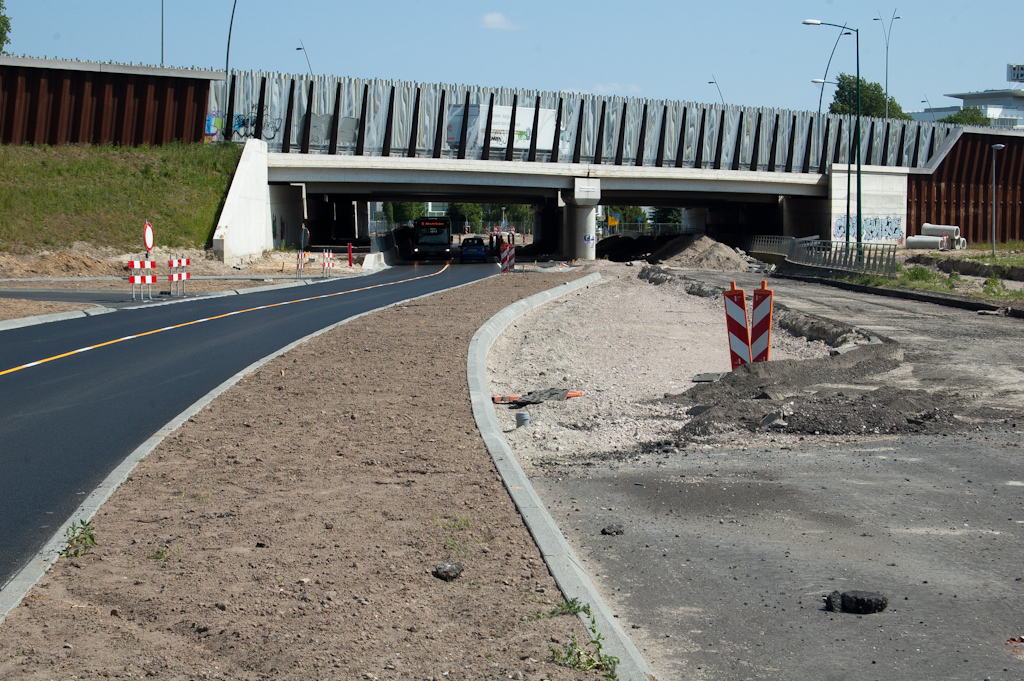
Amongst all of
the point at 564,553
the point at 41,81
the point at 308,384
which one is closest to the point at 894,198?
the point at 41,81

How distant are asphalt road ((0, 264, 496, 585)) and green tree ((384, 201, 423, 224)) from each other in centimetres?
12016

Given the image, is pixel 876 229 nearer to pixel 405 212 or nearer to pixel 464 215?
pixel 464 215

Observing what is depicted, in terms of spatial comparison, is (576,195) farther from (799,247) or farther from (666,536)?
(666,536)

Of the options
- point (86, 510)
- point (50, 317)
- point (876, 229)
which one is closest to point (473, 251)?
point (876, 229)

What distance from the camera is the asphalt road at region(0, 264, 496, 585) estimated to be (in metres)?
6.82

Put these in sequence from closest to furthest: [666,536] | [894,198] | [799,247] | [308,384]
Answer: [666,536], [308,384], [799,247], [894,198]

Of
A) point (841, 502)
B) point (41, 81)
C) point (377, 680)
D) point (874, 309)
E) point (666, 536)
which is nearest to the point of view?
point (377, 680)

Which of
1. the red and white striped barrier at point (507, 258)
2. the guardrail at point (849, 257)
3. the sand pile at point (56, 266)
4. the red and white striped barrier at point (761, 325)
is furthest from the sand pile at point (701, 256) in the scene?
the red and white striped barrier at point (761, 325)

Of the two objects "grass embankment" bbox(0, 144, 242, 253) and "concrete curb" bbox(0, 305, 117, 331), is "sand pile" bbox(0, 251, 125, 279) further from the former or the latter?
"concrete curb" bbox(0, 305, 117, 331)

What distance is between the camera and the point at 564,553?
541 centimetres

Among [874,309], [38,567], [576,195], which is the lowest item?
[38,567]

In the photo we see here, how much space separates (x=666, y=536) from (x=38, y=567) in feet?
12.6

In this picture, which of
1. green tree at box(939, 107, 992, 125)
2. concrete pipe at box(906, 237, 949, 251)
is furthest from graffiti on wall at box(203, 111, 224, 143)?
green tree at box(939, 107, 992, 125)

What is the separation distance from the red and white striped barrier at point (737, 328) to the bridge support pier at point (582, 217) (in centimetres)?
4500
